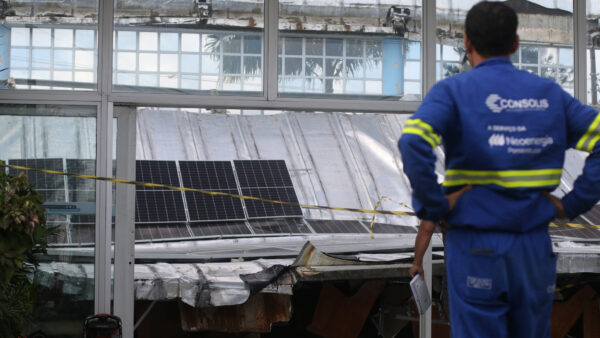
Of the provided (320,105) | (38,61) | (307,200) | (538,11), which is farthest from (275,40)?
(307,200)

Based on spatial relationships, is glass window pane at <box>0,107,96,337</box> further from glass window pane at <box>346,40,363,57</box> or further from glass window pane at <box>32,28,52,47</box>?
glass window pane at <box>346,40,363,57</box>

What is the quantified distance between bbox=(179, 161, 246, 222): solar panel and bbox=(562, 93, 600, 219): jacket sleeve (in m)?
A: 9.02

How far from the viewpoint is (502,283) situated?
1.81 m

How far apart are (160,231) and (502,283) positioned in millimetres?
8815

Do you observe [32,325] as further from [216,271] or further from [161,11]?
[216,271]

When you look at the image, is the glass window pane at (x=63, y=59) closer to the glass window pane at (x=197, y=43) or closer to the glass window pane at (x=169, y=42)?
the glass window pane at (x=197, y=43)

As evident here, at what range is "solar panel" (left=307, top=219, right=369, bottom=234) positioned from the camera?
1096cm

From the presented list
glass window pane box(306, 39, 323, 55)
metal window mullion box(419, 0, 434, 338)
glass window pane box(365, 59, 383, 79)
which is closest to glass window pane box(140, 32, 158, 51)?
glass window pane box(306, 39, 323, 55)

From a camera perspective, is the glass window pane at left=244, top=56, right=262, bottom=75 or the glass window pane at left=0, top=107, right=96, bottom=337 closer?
the glass window pane at left=0, top=107, right=96, bottom=337

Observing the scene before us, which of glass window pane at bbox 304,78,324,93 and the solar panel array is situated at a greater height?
glass window pane at bbox 304,78,324,93

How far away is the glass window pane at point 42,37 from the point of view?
3.99 metres

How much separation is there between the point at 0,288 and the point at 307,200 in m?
8.83

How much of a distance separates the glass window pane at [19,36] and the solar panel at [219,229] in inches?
251

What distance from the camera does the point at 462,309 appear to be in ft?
6.09
